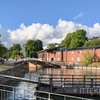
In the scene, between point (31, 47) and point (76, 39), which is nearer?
point (76, 39)

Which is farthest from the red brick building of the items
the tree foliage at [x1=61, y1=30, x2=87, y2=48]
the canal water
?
the canal water

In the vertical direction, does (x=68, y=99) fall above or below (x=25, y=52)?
below

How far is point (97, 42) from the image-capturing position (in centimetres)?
14900

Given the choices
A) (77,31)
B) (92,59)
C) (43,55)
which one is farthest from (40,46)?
(92,59)

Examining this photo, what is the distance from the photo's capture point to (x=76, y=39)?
153 meters

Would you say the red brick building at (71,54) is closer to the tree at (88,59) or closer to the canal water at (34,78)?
the tree at (88,59)

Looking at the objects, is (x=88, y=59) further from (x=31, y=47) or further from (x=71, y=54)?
(x=31, y=47)

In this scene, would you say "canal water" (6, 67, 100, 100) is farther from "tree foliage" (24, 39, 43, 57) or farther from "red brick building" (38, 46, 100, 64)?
"tree foliage" (24, 39, 43, 57)

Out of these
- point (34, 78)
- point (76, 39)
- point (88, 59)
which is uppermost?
point (76, 39)

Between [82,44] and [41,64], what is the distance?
3013 cm

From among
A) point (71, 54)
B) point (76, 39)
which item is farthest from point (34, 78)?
point (76, 39)

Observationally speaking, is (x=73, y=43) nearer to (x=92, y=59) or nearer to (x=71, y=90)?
(x=92, y=59)

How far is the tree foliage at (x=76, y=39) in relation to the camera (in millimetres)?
149900

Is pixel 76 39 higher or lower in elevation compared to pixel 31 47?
higher
